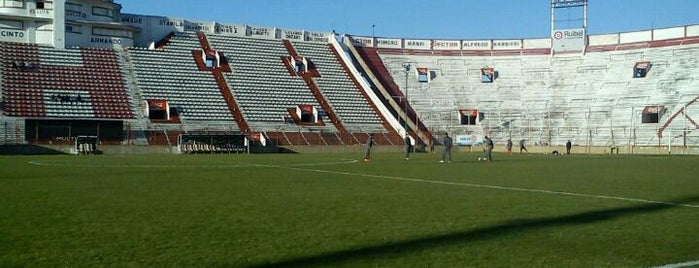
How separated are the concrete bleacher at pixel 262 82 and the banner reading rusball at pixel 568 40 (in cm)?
3036

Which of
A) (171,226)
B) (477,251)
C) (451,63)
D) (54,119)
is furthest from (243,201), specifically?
(451,63)

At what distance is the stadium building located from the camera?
57844 millimetres

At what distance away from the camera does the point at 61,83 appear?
193 ft

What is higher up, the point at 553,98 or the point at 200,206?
the point at 553,98

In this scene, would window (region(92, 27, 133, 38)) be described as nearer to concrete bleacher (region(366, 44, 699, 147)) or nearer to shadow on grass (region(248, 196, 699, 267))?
concrete bleacher (region(366, 44, 699, 147))

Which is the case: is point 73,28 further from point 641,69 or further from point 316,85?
point 641,69

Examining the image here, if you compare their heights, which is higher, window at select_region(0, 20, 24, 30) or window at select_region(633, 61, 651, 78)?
window at select_region(0, 20, 24, 30)

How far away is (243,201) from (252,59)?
5985 cm

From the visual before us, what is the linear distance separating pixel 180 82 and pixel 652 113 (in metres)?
44.5

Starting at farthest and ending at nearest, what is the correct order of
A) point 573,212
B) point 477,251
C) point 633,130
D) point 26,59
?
point 633,130, point 26,59, point 573,212, point 477,251

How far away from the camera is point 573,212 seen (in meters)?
13.0

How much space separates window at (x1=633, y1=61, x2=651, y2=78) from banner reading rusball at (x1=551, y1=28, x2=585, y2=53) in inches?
293

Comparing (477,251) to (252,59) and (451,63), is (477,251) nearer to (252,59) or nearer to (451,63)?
(252,59)

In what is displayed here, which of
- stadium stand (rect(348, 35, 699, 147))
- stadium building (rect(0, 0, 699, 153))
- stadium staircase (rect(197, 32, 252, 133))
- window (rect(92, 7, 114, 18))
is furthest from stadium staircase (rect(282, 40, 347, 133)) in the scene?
window (rect(92, 7, 114, 18))
